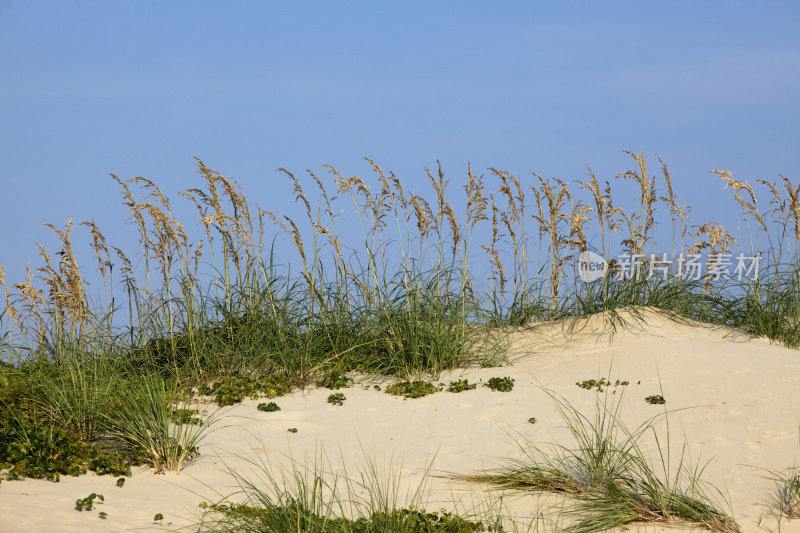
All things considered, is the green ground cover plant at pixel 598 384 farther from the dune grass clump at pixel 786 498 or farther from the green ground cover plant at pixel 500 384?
the dune grass clump at pixel 786 498

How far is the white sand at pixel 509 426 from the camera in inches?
180

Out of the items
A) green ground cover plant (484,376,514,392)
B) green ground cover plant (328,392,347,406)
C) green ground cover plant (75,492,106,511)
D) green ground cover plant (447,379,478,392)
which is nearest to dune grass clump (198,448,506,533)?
green ground cover plant (75,492,106,511)

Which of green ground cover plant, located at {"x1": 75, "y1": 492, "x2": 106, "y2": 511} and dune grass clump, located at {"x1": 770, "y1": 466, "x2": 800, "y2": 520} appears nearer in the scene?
green ground cover plant, located at {"x1": 75, "y1": 492, "x2": 106, "y2": 511}

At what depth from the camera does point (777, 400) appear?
259 inches

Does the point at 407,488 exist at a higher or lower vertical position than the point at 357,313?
lower

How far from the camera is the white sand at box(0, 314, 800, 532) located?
15.0ft

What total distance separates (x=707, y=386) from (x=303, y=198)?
4.14 m

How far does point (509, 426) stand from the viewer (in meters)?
6.32

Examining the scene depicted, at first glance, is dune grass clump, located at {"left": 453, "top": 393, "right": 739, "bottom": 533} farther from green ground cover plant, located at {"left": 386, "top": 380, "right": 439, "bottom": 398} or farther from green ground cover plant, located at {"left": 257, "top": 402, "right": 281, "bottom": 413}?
green ground cover plant, located at {"left": 257, "top": 402, "right": 281, "bottom": 413}

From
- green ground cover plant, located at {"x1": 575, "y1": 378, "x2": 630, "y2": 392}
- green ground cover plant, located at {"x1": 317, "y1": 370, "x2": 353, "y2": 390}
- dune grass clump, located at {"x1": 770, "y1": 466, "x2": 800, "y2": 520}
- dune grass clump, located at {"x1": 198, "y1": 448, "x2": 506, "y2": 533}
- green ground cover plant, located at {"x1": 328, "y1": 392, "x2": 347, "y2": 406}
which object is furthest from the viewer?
green ground cover plant, located at {"x1": 317, "y1": 370, "x2": 353, "y2": 390}

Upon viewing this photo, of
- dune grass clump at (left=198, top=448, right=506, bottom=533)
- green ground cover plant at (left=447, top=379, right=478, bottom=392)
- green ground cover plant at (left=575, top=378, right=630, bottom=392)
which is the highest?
green ground cover plant at (left=447, top=379, right=478, bottom=392)

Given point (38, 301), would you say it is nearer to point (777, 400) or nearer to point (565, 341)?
point (565, 341)

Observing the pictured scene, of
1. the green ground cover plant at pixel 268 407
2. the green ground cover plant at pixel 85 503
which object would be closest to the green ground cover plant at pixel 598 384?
the green ground cover plant at pixel 268 407

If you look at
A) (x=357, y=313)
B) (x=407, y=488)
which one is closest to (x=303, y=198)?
(x=357, y=313)
